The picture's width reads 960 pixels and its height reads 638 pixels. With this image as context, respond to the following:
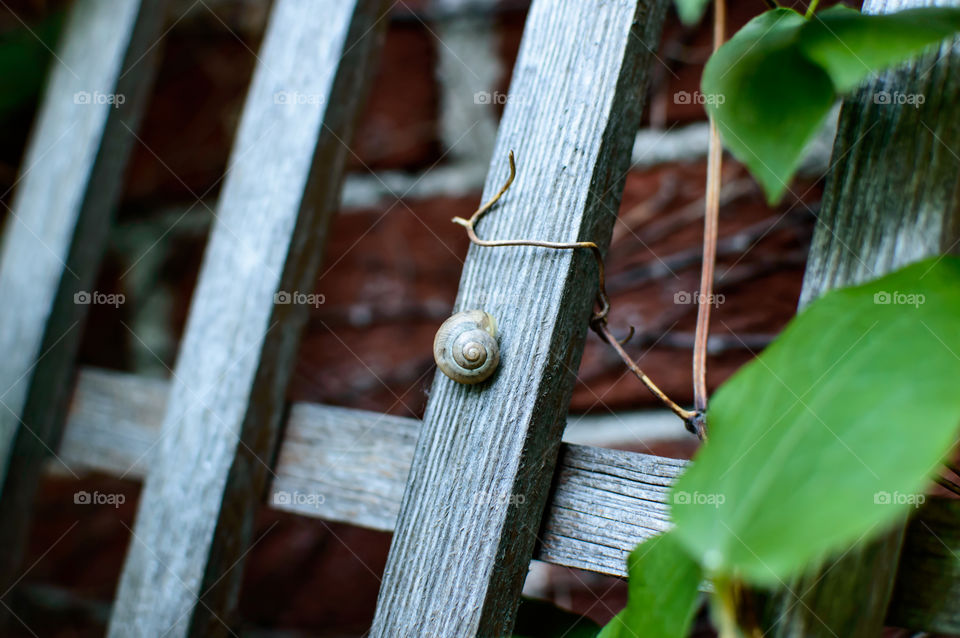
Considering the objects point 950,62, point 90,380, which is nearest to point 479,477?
point 950,62

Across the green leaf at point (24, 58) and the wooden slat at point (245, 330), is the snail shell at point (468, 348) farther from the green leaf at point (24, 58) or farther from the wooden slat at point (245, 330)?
the green leaf at point (24, 58)

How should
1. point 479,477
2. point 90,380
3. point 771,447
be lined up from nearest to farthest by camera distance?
1. point 771,447
2. point 479,477
3. point 90,380

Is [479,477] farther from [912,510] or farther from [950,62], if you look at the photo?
[950,62]

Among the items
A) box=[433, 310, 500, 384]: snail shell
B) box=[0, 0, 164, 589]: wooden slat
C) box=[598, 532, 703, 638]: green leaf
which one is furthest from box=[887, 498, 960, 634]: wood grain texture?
box=[0, 0, 164, 589]: wooden slat

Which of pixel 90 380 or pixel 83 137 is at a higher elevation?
pixel 83 137

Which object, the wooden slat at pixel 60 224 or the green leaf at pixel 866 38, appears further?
the wooden slat at pixel 60 224

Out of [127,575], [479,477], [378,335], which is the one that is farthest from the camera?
[378,335]

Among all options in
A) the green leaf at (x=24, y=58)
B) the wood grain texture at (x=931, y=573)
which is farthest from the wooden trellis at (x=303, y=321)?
the green leaf at (x=24, y=58)
